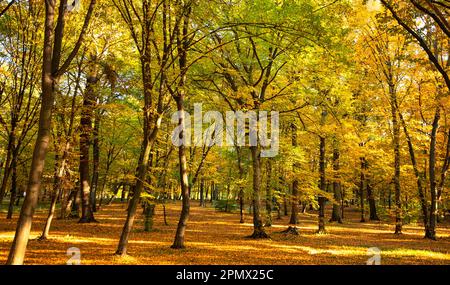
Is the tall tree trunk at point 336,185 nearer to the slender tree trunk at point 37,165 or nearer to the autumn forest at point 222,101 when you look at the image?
the autumn forest at point 222,101

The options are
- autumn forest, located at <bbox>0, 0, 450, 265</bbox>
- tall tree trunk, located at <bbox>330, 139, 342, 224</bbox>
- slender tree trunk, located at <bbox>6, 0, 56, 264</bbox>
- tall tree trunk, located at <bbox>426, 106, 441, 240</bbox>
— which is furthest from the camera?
tall tree trunk, located at <bbox>330, 139, 342, 224</bbox>

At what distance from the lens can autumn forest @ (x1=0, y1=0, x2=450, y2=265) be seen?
10734 millimetres

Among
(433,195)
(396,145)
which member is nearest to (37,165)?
(433,195)

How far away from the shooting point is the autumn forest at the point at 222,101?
10.7 metres

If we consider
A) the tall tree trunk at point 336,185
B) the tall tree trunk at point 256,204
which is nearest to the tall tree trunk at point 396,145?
the tall tree trunk at point 336,185

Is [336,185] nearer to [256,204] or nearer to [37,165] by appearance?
[256,204]

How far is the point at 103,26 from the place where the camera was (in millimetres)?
16078

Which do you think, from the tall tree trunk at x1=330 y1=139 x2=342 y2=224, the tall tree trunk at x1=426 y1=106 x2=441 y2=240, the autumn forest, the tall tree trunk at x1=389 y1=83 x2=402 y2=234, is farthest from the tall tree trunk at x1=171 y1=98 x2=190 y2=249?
the tall tree trunk at x1=389 y1=83 x2=402 y2=234

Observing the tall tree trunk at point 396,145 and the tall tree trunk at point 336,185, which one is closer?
the tall tree trunk at point 396,145

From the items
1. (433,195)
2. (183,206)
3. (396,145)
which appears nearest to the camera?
(183,206)

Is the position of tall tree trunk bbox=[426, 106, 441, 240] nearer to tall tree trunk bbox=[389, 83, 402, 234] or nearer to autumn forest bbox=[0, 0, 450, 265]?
autumn forest bbox=[0, 0, 450, 265]

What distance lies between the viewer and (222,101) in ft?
66.8

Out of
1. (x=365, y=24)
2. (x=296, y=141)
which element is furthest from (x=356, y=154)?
(x=365, y=24)
